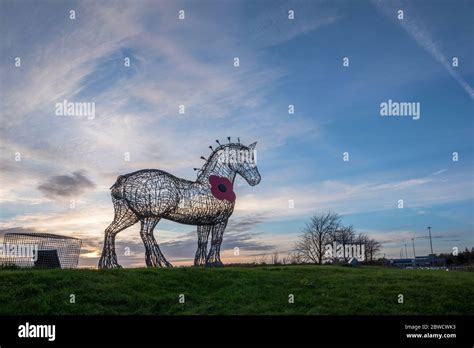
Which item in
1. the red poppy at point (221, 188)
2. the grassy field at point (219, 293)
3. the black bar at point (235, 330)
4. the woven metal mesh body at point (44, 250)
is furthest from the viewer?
the red poppy at point (221, 188)

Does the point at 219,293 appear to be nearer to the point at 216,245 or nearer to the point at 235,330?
the point at 235,330

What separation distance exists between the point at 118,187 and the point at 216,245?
5070 mm

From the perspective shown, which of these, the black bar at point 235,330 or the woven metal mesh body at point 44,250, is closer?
the black bar at point 235,330

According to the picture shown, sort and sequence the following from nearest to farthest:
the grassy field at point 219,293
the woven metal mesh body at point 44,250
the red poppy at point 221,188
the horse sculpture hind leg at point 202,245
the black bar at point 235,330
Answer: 1. the black bar at point 235,330
2. the grassy field at point 219,293
3. the woven metal mesh body at point 44,250
4. the horse sculpture hind leg at point 202,245
5. the red poppy at point 221,188

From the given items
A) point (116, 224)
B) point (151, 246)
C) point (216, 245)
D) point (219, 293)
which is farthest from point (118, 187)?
point (219, 293)

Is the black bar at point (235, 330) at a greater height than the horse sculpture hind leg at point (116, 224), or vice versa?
the horse sculpture hind leg at point (116, 224)

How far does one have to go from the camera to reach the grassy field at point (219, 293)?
14281mm

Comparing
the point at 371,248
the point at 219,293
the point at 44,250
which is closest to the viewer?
the point at 219,293

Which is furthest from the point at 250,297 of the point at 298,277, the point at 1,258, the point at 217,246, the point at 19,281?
the point at 1,258

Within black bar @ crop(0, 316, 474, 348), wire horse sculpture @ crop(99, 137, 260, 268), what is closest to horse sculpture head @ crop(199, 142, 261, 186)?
wire horse sculpture @ crop(99, 137, 260, 268)

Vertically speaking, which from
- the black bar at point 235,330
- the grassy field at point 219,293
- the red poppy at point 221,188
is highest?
the red poppy at point 221,188

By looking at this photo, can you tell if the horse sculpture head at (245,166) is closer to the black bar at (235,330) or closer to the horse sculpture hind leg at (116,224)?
the horse sculpture hind leg at (116,224)

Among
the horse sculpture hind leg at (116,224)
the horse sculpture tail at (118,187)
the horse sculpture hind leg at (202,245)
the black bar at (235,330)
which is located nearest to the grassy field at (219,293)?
the black bar at (235,330)

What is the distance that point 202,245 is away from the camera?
2167 cm
